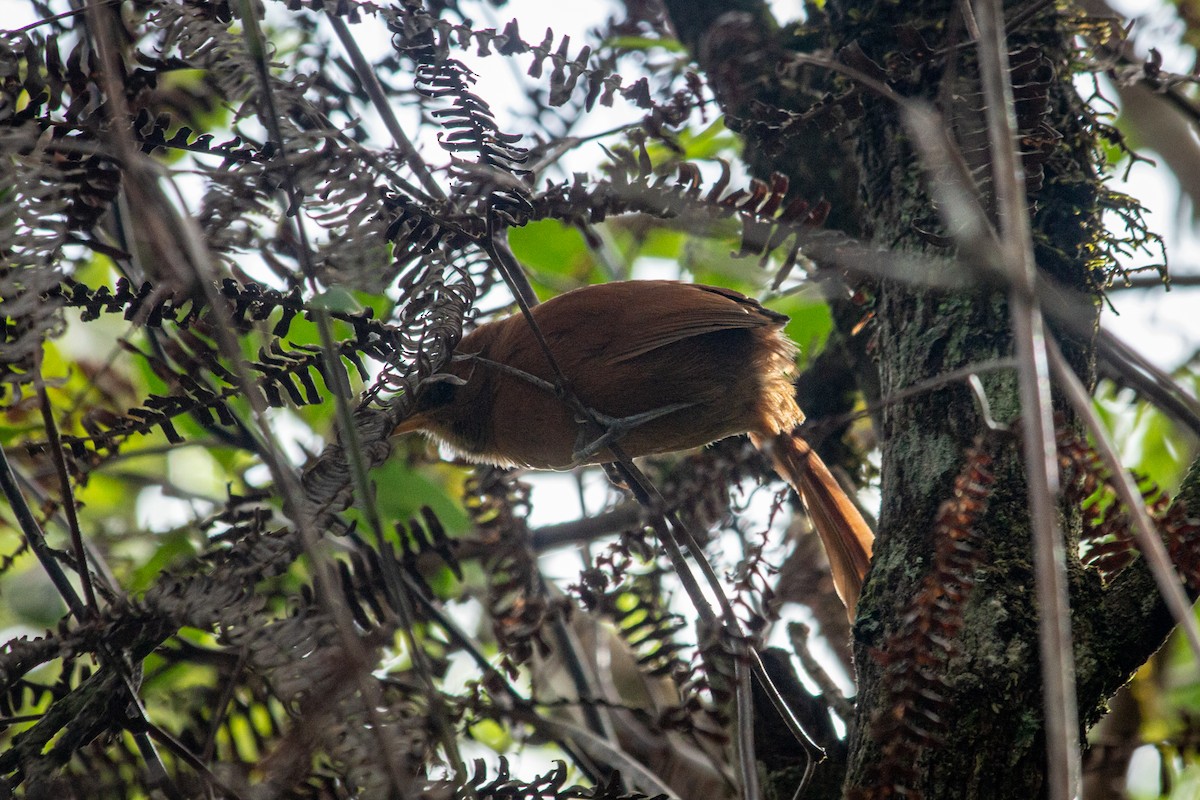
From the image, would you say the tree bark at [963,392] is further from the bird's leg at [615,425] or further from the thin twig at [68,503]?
the thin twig at [68,503]

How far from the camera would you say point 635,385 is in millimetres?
3502

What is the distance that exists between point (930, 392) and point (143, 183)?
1.71 m

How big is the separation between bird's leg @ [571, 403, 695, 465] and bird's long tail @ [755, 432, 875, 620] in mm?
412

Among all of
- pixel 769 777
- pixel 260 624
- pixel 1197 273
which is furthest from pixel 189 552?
pixel 1197 273

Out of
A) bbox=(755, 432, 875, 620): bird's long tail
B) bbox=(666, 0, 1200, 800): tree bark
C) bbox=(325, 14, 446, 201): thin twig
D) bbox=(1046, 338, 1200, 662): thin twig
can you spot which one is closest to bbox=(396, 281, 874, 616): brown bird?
bbox=(755, 432, 875, 620): bird's long tail

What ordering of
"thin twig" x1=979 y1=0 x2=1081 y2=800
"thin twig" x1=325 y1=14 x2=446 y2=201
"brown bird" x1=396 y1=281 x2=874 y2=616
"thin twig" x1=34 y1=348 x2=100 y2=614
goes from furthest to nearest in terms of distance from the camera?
"brown bird" x1=396 y1=281 x2=874 y2=616 → "thin twig" x1=325 y1=14 x2=446 y2=201 → "thin twig" x1=34 y1=348 x2=100 y2=614 → "thin twig" x1=979 y1=0 x2=1081 y2=800

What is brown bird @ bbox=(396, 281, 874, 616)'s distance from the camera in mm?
3439

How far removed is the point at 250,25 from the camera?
1.62m

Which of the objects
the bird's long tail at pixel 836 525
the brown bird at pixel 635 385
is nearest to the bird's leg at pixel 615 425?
the brown bird at pixel 635 385

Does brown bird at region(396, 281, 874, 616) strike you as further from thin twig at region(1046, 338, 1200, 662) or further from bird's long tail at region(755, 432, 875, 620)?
thin twig at region(1046, 338, 1200, 662)

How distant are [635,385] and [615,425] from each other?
184 mm

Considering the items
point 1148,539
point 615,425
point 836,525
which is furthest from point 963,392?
point 615,425

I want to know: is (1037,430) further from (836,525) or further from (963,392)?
(836,525)

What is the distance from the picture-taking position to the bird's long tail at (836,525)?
3256mm
